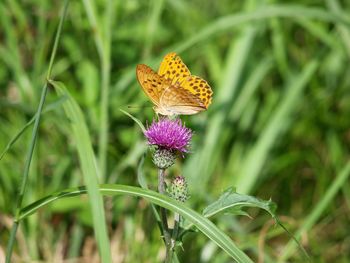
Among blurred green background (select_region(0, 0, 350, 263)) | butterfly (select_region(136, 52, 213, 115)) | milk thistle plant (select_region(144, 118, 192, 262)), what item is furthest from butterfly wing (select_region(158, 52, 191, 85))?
blurred green background (select_region(0, 0, 350, 263))

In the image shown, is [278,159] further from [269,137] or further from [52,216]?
[52,216]

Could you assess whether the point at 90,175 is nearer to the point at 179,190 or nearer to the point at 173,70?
the point at 179,190

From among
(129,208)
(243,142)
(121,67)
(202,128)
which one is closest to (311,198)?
(243,142)

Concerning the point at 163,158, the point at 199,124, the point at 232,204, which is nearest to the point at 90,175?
the point at 163,158

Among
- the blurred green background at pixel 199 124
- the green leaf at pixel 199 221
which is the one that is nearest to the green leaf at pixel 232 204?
the green leaf at pixel 199 221

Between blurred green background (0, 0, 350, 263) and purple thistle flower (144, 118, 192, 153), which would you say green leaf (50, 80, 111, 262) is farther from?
blurred green background (0, 0, 350, 263)
